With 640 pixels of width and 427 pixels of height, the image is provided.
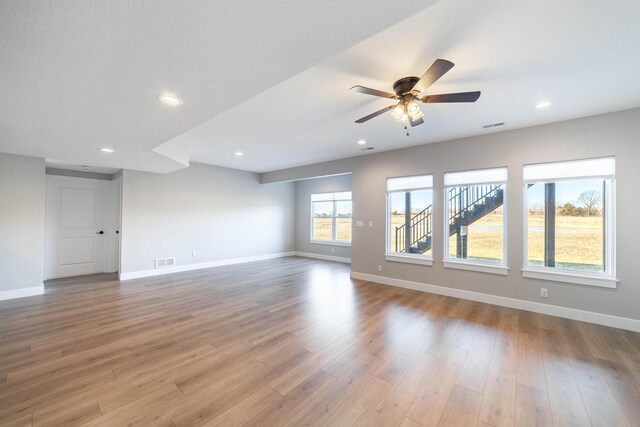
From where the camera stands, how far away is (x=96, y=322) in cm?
324

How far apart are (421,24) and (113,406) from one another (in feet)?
11.7

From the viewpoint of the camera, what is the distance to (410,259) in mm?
4922

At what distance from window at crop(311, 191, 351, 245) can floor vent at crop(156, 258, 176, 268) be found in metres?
4.21

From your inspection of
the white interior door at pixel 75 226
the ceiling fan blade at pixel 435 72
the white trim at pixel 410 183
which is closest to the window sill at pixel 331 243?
the white trim at pixel 410 183

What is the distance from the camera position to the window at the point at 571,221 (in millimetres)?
3354

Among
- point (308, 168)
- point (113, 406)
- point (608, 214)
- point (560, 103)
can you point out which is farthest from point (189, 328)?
point (608, 214)

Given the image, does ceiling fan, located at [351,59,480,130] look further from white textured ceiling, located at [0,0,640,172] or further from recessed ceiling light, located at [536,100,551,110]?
recessed ceiling light, located at [536,100,551,110]

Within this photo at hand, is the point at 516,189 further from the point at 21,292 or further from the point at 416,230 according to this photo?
the point at 21,292

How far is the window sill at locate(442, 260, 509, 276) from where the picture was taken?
3933 millimetres

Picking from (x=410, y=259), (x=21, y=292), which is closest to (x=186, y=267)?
(x=21, y=292)

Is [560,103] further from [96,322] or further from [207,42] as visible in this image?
[96,322]

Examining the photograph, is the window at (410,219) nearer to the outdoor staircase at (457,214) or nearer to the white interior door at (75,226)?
the outdoor staircase at (457,214)

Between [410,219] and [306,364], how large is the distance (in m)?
3.69

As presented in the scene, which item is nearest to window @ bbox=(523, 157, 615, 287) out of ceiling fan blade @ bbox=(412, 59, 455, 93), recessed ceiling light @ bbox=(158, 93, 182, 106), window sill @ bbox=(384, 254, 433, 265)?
window sill @ bbox=(384, 254, 433, 265)
